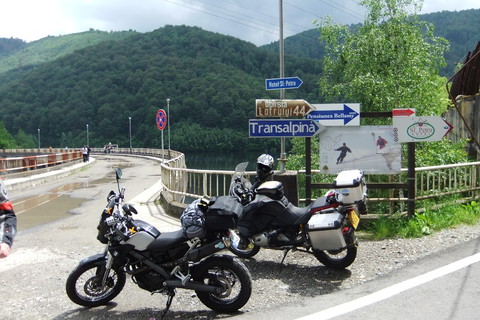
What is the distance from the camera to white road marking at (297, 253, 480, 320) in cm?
438

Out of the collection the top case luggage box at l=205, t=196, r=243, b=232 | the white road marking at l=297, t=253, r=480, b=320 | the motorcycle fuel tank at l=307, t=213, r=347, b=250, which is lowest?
the white road marking at l=297, t=253, r=480, b=320

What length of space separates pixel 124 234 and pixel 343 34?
23785 millimetres

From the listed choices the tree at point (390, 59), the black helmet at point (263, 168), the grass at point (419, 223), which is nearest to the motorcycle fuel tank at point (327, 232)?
the black helmet at point (263, 168)

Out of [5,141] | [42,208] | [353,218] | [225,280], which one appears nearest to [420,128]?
[353,218]

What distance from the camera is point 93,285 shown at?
16.3ft

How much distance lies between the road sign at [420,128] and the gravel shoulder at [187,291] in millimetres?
1627

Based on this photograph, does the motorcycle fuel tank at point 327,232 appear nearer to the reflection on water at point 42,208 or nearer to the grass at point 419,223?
the grass at point 419,223

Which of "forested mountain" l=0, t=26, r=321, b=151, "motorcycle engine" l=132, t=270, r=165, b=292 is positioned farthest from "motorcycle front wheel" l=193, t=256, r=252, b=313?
"forested mountain" l=0, t=26, r=321, b=151

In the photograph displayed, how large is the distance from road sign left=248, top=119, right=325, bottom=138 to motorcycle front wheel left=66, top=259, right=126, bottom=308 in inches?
154

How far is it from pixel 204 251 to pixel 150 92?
127421 mm

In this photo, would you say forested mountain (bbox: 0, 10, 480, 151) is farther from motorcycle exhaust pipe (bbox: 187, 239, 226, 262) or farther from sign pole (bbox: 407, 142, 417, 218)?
motorcycle exhaust pipe (bbox: 187, 239, 226, 262)

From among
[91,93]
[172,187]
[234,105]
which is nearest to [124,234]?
[172,187]

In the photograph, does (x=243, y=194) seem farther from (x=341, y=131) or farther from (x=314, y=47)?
(x=314, y=47)

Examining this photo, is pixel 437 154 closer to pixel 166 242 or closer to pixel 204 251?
pixel 204 251
